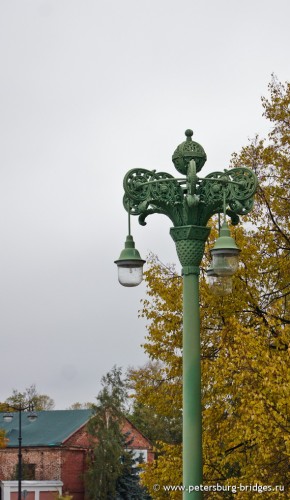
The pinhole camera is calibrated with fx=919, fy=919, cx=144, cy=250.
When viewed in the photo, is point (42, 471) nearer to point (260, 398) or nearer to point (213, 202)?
point (260, 398)

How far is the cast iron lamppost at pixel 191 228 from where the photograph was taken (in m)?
8.55

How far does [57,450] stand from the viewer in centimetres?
5716

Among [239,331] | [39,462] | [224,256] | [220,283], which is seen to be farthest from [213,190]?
[39,462]

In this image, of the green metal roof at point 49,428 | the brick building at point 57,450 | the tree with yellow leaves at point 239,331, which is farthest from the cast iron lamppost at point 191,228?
the green metal roof at point 49,428

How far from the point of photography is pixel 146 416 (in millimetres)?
67188

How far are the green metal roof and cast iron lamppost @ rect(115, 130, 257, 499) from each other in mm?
49197

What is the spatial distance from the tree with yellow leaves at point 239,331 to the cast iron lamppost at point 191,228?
710 centimetres

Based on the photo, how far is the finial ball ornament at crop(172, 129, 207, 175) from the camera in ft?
31.3

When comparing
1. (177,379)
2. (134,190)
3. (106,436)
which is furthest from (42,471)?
(134,190)

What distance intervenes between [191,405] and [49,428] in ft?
174

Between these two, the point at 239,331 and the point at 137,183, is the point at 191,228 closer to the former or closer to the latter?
the point at 137,183

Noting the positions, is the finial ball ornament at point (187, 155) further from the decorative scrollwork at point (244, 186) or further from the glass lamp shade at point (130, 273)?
the glass lamp shade at point (130, 273)

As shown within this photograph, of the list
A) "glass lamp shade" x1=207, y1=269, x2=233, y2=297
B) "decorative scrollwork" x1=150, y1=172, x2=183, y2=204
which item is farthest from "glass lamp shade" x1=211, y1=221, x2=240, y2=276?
"decorative scrollwork" x1=150, y1=172, x2=183, y2=204

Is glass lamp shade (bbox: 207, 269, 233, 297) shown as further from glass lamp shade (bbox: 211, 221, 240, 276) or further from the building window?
the building window
